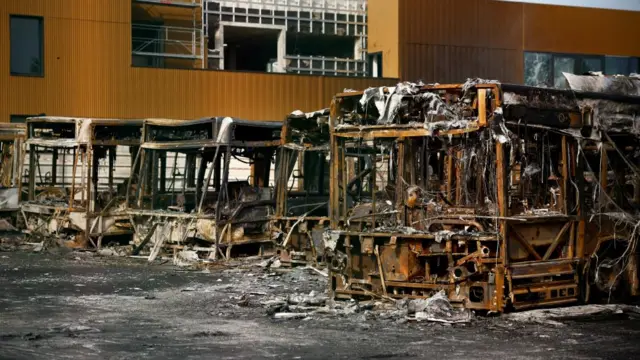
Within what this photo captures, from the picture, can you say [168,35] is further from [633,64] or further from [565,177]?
[565,177]

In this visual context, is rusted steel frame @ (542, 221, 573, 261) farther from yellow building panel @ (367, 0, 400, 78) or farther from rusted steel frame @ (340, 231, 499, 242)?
yellow building panel @ (367, 0, 400, 78)

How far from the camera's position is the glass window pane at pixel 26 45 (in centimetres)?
3234

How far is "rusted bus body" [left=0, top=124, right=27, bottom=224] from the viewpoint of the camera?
2523cm

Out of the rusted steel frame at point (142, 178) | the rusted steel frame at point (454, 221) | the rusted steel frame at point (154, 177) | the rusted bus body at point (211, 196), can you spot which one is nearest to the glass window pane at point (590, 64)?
the rusted bus body at point (211, 196)

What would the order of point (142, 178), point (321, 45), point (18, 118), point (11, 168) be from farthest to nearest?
point (321, 45) → point (18, 118) → point (11, 168) → point (142, 178)

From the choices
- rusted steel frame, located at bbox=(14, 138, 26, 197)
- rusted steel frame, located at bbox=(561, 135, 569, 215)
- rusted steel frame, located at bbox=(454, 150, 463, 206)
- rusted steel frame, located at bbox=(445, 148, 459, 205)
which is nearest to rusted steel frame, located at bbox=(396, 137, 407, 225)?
rusted steel frame, located at bbox=(445, 148, 459, 205)

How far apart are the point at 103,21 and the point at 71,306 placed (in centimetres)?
2035

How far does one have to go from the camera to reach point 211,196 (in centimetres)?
2242

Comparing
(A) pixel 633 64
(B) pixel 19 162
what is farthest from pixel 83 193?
(A) pixel 633 64

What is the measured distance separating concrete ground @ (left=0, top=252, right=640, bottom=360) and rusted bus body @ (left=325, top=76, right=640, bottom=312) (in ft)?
2.50

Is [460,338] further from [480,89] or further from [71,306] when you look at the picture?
[71,306]

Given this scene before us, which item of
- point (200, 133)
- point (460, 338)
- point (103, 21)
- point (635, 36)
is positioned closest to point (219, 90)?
point (103, 21)

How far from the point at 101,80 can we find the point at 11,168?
7101 mm

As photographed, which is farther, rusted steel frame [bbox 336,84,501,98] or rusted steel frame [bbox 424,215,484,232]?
rusted steel frame [bbox 424,215,484,232]
